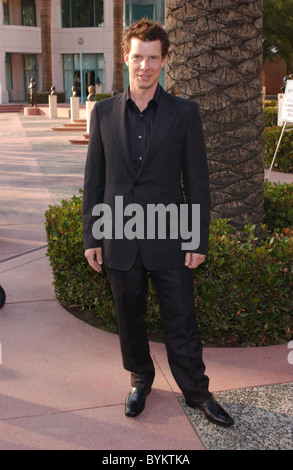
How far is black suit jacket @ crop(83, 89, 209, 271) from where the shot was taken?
315 centimetres

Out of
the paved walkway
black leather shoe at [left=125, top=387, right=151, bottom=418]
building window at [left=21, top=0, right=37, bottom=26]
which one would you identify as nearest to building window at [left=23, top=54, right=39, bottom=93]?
building window at [left=21, top=0, right=37, bottom=26]

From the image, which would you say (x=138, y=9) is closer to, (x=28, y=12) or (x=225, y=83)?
(x=28, y=12)

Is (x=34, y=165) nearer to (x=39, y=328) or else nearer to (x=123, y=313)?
(x=39, y=328)

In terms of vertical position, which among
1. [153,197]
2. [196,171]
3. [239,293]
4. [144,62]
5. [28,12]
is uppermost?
[28,12]

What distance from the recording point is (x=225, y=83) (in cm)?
455

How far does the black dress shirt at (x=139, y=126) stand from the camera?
3.20m

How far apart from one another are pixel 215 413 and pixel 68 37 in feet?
149

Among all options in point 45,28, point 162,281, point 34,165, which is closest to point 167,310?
point 162,281

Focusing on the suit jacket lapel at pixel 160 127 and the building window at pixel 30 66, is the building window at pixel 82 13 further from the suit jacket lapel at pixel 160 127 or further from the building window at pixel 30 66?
the suit jacket lapel at pixel 160 127

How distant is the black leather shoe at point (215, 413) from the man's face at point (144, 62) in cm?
184

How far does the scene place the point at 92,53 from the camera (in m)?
45.0

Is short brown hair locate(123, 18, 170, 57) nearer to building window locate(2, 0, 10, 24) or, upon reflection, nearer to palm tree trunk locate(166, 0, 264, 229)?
palm tree trunk locate(166, 0, 264, 229)

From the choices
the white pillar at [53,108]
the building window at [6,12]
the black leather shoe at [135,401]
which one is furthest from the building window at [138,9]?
the black leather shoe at [135,401]

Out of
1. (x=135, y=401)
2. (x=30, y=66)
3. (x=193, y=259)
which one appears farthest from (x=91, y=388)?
Answer: (x=30, y=66)
